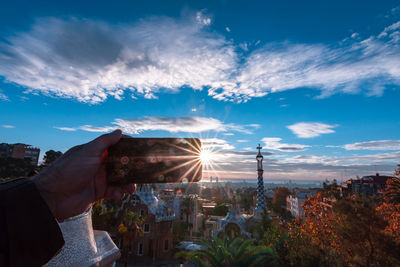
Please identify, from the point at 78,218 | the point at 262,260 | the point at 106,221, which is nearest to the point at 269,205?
the point at 106,221

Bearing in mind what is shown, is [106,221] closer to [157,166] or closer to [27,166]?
[157,166]

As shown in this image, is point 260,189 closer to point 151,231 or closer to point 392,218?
point 151,231

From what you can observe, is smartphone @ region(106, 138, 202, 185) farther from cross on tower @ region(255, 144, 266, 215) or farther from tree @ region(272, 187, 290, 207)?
tree @ region(272, 187, 290, 207)

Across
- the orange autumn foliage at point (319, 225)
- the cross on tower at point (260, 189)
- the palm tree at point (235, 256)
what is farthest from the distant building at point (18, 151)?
the orange autumn foliage at point (319, 225)

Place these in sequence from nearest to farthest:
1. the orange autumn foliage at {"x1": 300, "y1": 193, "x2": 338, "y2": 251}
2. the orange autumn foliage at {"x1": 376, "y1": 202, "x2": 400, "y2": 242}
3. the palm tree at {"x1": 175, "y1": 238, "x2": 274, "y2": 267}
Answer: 1. the orange autumn foliage at {"x1": 376, "y1": 202, "x2": 400, "y2": 242}
2. the orange autumn foliage at {"x1": 300, "y1": 193, "x2": 338, "y2": 251}
3. the palm tree at {"x1": 175, "y1": 238, "x2": 274, "y2": 267}

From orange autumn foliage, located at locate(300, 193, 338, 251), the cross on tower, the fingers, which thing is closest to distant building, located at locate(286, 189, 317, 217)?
the cross on tower

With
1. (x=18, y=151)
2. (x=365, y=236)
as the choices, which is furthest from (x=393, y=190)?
(x=18, y=151)

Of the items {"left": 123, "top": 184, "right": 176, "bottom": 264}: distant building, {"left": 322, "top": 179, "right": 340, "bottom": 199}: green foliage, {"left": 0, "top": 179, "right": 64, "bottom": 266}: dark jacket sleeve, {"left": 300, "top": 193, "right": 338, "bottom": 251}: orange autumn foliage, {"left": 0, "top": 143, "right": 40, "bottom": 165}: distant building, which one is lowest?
{"left": 123, "top": 184, "right": 176, "bottom": 264}: distant building
